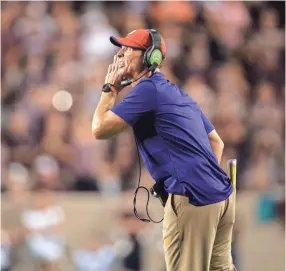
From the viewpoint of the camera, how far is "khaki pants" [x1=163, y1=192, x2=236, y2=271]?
4.64 m

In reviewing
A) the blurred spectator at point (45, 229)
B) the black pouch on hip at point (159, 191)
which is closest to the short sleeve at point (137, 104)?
the black pouch on hip at point (159, 191)

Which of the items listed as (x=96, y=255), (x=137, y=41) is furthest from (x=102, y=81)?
(x=137, y=41)

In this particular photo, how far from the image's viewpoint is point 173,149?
4613 mm

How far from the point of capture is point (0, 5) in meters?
9.82

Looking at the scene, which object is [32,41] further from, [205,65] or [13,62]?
[205,65]

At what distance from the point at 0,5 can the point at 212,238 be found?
19.3ft

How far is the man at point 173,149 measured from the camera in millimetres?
4590

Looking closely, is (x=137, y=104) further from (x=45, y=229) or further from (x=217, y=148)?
(x=45, y=229)

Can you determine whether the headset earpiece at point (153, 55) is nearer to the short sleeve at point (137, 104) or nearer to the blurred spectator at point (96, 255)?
the short sleeve at point (137, 104)

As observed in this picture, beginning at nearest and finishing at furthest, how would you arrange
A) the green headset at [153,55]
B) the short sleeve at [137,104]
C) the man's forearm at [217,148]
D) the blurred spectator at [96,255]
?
the short sleeve at [137,104] → the green headset at [153,55] → the man's forearm at [217,148] → the blurred spectator at [96,255]

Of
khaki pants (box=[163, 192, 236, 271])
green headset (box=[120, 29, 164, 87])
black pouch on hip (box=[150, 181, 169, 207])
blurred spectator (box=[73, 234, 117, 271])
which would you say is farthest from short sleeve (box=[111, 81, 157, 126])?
blurred spectator (box=[73, 234, 117, 271])

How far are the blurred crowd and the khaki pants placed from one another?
3.43 meters

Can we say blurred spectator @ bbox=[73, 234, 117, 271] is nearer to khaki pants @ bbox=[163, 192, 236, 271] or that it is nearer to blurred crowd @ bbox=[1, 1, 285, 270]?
blurred crowd @ bbox=[1, 1, 285, 270]

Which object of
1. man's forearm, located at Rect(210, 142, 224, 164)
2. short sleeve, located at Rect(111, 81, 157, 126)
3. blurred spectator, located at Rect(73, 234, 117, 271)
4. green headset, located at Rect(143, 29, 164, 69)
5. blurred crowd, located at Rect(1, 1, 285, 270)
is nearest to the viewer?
short sleeve, located at Rect(111, 81, 157, 126)
